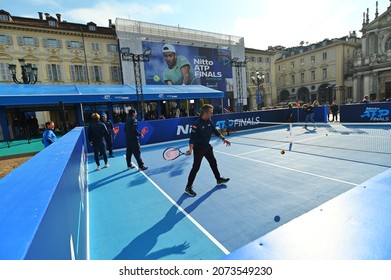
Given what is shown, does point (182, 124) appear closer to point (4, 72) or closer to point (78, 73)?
point (78, 73)

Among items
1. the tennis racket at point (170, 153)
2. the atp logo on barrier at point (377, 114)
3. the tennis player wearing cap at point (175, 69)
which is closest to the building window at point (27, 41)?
the tennis player wearing cap at point (175, 69)

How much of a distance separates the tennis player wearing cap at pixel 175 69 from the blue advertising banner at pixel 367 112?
74.3 feet

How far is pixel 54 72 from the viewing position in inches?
1225

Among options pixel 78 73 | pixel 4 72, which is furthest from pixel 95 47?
pixel 4 72

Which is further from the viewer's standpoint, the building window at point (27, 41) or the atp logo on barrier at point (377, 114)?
the building window at point (27, 41)

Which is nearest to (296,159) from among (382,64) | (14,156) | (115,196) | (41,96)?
(115,196)

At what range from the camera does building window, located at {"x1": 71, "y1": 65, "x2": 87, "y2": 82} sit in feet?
106

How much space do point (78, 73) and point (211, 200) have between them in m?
33.7

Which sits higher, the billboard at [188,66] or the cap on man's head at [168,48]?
the cap on man's head at [168,48]

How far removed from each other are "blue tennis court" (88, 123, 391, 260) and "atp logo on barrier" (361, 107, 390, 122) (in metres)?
10.4

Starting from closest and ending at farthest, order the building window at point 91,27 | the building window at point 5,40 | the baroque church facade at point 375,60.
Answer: the building window at point 5,40 < the building window at point 91,27 < the baroque church facade at point 375,60

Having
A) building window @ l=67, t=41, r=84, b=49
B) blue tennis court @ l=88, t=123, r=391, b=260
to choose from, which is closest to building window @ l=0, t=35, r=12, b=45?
building window @ l=67, t=41, r=84, b=49

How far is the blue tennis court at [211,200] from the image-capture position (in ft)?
13.1

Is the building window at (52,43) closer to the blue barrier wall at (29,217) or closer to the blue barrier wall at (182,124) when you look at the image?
the blue barrier wall at (182,124)
